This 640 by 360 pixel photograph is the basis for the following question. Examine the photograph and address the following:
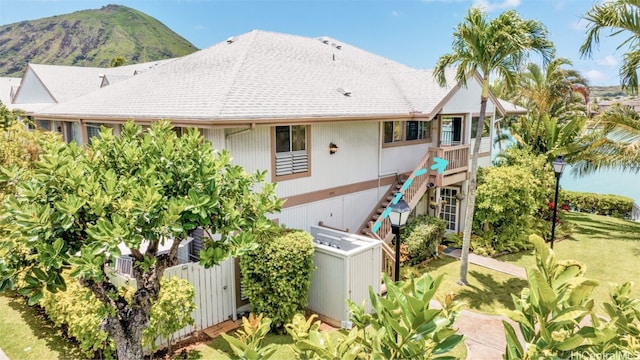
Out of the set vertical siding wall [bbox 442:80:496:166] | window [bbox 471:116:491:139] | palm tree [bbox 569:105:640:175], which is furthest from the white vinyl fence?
palm tree [bbox 569:105:640:175]

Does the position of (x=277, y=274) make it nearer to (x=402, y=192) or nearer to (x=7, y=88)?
(x=402, y=192)

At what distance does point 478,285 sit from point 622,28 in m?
11.6

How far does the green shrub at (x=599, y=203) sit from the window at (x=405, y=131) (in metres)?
12.3

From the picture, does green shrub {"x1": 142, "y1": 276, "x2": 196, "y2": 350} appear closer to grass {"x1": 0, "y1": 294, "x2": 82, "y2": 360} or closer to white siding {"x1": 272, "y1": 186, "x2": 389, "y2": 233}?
grass {"x1": 0, "y1": 294, "x2": 82, "y2": 360}

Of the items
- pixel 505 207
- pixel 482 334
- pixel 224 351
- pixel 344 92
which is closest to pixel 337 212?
pixel 344 92

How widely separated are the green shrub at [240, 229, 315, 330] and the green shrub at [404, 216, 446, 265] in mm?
5869

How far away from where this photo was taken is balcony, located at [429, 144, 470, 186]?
1706 cm

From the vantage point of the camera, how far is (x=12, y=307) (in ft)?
38.2

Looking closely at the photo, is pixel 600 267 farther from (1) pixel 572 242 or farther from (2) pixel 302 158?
(2) pixel 302 158

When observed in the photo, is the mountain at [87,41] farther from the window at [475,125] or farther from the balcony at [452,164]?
the balcony at [452,164]

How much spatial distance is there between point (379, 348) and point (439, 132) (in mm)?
17759

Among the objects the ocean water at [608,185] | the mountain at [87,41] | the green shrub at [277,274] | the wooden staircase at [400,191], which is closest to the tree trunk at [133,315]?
the green shrub at [277,274]

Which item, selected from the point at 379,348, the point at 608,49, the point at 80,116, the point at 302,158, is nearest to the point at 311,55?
the point at 302,158

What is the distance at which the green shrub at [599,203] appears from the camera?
26.2m
